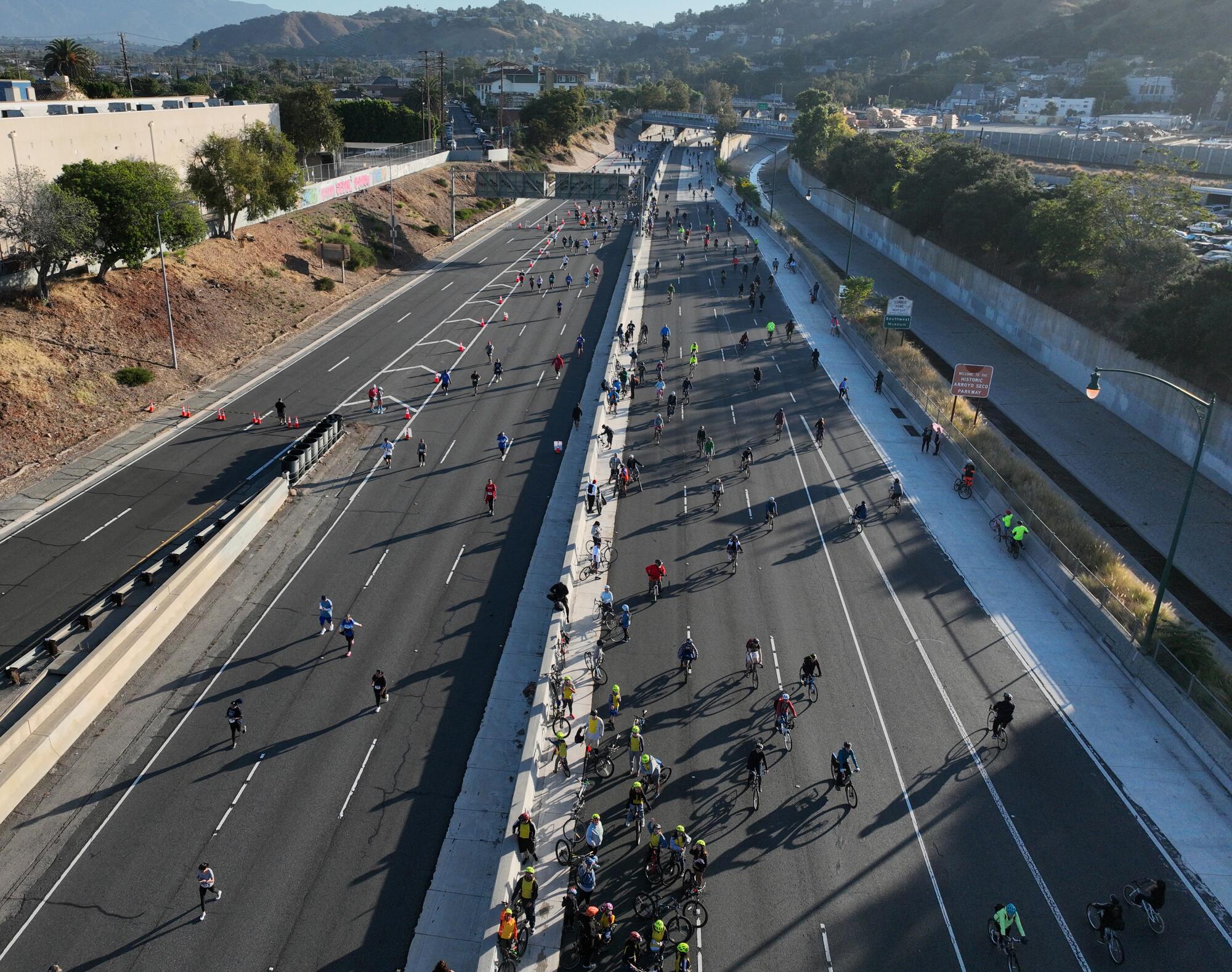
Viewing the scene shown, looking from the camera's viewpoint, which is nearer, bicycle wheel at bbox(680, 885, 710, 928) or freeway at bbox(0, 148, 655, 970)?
bicycle wheel at bbox(680, 885, 710, 928)

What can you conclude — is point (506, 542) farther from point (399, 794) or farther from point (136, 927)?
point (136, 927)

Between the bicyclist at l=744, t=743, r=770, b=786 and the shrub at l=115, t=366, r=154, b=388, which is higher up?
the shrub at l=115, t=366, r=154, b=388

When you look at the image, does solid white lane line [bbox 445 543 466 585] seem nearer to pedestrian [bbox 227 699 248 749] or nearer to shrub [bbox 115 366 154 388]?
pedestrian [bbox 227 699 248 749]

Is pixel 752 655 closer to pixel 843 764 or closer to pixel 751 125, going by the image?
pixel 843 764

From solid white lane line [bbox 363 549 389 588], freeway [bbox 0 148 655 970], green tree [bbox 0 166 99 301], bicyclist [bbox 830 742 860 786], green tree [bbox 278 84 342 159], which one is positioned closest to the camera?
freeway [bbox 0 148 655 970]

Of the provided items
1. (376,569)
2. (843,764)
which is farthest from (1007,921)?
(376,569)

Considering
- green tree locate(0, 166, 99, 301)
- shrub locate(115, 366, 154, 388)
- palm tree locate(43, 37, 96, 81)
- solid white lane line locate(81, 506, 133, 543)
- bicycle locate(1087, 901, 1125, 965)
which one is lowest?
bicycle locate(1087, 901, 1125, 965)

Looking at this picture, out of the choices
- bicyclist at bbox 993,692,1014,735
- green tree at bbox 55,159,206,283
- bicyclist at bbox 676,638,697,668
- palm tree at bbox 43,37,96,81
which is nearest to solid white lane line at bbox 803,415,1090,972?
bicyclist at bbox 993,692,1014,735

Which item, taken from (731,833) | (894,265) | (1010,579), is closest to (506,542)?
(731,833)
